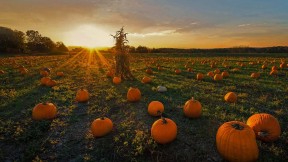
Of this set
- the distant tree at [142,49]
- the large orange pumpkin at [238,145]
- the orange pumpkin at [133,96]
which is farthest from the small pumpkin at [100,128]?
the distant tree at [142,49]

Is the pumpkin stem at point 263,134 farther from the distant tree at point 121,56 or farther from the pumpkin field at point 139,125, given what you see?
the distant tree at point 121,56

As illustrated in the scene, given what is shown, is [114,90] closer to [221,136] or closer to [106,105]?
[106,105]

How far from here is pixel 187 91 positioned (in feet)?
36.9

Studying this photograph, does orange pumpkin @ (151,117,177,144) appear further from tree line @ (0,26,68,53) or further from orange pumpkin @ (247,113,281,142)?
tree line @ (0,26,68,53)

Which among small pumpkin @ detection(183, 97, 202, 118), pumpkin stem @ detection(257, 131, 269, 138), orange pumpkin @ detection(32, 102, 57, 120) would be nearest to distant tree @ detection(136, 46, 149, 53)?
orange pumpkin @ detection(32, 102, 57, 120)

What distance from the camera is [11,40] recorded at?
6525 cm

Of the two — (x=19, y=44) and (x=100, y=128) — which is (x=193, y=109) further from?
(x=19, y=44)

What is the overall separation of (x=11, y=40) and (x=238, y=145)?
74089mm

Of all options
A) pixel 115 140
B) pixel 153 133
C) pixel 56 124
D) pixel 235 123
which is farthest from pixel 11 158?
pixel 235 123

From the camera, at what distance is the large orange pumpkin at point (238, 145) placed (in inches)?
187

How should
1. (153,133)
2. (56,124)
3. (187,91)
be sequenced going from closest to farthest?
(153,133) < (56,124) < (187,91)

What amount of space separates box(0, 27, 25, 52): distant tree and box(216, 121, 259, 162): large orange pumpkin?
6802cm

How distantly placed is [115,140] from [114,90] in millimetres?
6064

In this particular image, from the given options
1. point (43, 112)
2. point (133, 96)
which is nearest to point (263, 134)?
point (133, 96)
